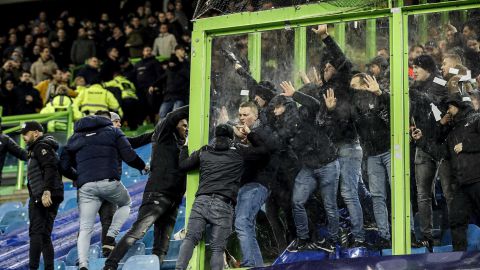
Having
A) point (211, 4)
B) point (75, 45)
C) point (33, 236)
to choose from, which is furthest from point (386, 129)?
point (75, 45)

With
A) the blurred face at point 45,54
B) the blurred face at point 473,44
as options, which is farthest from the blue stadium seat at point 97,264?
the blurred face at point 45,54

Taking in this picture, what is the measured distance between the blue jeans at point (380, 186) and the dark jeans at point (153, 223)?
94.5 inches

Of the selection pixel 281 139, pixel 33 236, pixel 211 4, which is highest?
pixel 211 4

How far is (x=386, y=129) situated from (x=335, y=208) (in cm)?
89

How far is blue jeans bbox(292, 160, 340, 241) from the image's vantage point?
10195 mm

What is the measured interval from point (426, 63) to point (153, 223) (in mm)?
3373

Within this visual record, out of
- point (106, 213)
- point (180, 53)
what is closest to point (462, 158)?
point (106, 213)

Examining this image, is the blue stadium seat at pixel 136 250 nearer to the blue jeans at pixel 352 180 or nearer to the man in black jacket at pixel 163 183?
the man in black jacket at pixel 163 183

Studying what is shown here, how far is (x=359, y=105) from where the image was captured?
33.6ft

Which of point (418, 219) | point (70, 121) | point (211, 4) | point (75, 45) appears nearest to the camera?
point (418, 219)

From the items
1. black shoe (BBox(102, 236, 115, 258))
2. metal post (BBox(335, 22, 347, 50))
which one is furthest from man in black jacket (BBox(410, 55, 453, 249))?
black shoe (BBox(102, 236, 115, 258))

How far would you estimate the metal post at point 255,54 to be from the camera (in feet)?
35.2

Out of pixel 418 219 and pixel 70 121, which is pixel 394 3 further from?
pixel 70 121

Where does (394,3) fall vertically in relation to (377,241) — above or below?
above
